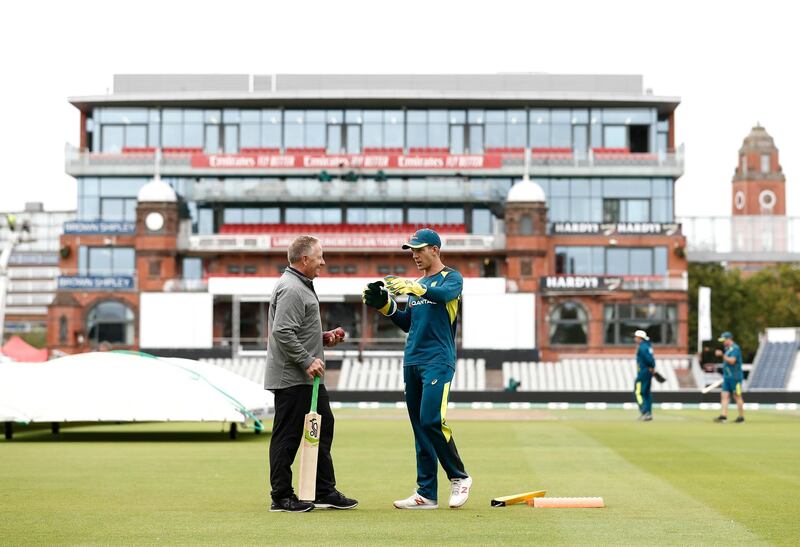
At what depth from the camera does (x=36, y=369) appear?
21344 mm

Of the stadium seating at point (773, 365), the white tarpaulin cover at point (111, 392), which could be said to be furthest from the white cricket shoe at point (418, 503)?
the stadium seating at point (773, 365)

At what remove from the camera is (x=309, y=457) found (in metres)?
10.2

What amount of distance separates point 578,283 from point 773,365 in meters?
13.5

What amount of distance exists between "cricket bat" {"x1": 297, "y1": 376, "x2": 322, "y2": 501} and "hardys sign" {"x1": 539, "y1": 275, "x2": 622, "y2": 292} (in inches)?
2230

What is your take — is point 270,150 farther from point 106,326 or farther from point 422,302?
point 422,302

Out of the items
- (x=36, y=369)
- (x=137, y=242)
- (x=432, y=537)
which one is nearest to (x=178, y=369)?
(x=36, y=369)

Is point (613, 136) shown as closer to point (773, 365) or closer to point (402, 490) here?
point (773, 365)

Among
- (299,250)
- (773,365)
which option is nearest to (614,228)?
(773,365)

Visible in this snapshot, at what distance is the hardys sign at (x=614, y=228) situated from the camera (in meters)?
68.5

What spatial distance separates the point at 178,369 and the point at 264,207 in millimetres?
49183

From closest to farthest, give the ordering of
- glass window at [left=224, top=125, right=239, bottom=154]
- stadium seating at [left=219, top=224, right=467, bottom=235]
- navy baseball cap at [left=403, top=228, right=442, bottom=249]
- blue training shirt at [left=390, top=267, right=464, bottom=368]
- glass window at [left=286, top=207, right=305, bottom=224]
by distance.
Answer: 1. blue training shirt at [left=390, top=267, right=464, bottom=368]
2. navy baseball cap at [left=403, top=228, right=442, bottom=249]
3. stadium seating at [left=219, top=224, right=467, bottom=235]
4. glass window at [left=286, top=207, right=305, bottom=224]
5. glass window at [left=224, top=125, right=239, bottom=154]

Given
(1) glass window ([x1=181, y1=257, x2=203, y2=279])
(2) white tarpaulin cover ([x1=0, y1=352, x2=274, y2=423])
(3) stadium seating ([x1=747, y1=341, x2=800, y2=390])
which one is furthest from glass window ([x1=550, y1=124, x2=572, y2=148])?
(2) white tarpaulin cover ([x1=0, y1=352, x2=274, y2=423])

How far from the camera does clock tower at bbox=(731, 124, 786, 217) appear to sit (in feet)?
597

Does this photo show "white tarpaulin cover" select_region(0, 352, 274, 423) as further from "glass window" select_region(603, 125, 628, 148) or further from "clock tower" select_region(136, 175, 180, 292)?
"glass window" select_region(603, 125, 628, 148)
